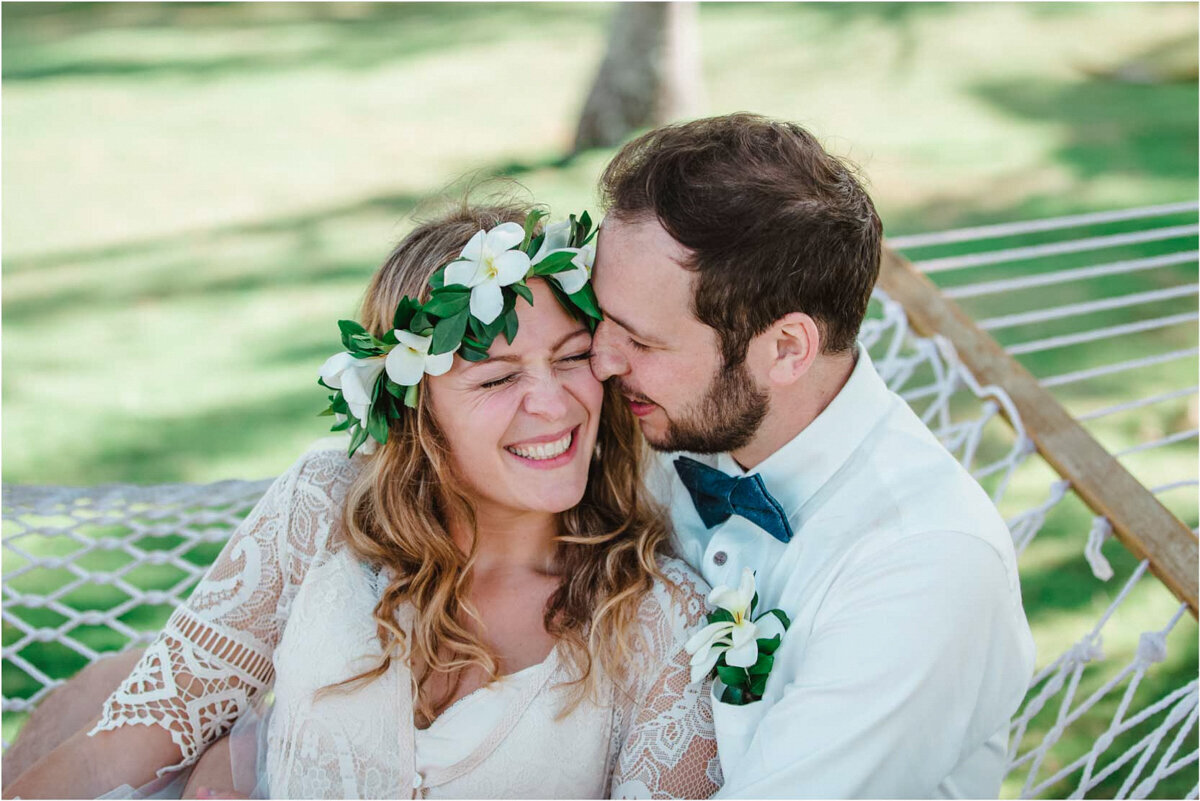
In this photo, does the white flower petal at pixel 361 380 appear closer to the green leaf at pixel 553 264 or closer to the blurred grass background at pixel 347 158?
the green leaf at pixel 553 264

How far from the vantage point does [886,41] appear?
862cm

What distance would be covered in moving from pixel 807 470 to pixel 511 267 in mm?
616

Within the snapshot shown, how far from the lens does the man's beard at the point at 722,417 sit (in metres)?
2.13

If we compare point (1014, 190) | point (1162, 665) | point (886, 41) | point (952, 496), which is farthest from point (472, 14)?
point (952, 496)

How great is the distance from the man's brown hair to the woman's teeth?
313mm

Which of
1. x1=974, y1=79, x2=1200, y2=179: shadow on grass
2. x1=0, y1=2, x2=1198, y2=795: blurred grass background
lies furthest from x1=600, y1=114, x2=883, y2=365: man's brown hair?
x1=974, y1=79, x2=1200, y2=179: shadow on grass

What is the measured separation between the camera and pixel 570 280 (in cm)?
205

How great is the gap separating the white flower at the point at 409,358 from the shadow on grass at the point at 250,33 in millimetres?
7065

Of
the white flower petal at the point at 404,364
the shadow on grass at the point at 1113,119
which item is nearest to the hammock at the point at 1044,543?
the white flower petal at the point at 404,364

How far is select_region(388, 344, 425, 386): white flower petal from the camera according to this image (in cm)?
203

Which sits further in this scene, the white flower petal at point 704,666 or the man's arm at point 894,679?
the white flower petal at point 704,666

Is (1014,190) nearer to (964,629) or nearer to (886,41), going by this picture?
(886,41)

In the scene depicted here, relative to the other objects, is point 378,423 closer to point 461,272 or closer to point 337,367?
point 337,367

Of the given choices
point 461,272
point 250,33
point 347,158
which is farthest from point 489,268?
point 250,33
